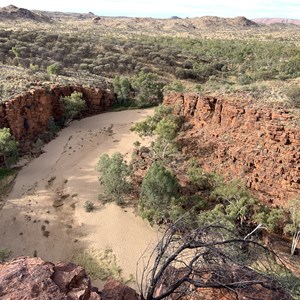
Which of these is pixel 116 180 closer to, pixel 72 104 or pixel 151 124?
pixel 151 124

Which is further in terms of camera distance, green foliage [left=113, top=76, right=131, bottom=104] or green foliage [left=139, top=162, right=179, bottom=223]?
green foliage [left=113, top=76, right=131, bottom=104]

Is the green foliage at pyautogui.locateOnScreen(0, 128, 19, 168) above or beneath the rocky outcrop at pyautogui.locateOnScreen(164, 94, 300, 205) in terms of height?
beneath

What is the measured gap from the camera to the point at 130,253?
1778 cm

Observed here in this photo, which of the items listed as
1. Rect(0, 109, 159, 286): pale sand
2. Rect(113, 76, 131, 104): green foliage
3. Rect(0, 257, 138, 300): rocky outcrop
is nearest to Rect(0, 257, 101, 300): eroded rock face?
Rect(0, 257, 138, 300): rocky outcrop

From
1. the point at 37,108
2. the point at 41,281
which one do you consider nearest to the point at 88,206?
the point at 37,108

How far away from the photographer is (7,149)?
24938 millimetres

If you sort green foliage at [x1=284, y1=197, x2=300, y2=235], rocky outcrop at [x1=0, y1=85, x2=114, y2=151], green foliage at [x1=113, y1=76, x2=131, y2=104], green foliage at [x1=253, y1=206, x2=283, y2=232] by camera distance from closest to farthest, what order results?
1. green foliage at [x1=284, y1=197, x2=300, y2=235]
2. green foliage at [x1=253, y1=206, x2=283, y2=232]
3. rocky outcrop at [x1=0, y1=85, x2=114, y2=151]
4. green foliage at [x1=113, y1=76, x2=131, y2=104]

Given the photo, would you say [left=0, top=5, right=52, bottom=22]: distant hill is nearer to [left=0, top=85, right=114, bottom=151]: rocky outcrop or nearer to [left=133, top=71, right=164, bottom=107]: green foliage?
[left=133, top=71, right=164, bottom=107]: green foliage

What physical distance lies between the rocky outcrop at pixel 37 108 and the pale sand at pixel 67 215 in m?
2.48

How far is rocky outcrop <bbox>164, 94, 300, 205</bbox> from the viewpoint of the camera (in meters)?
19.5

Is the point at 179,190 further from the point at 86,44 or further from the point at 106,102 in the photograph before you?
the point at 86,44

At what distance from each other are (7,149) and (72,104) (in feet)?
33.3

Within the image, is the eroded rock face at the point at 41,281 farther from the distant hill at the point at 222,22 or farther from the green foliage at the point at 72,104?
the distant hill at the point at 222,22

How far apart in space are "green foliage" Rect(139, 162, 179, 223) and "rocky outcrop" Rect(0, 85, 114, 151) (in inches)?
573
